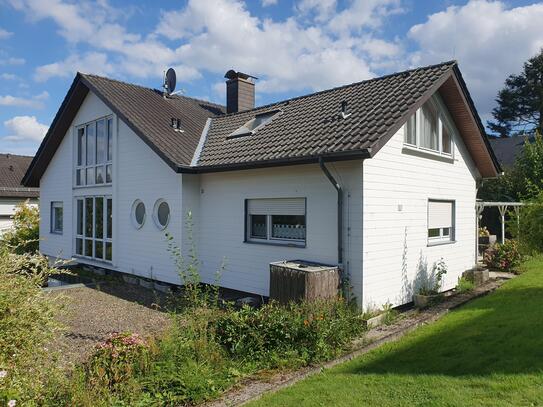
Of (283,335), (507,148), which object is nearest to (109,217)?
(283,335)

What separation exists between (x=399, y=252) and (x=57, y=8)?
855cm

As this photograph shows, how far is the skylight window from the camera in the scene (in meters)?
12.7

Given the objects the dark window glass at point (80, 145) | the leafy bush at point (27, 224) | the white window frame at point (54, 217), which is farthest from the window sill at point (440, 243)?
the leafy bush at point (27, 224)

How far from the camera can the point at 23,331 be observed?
4379 mm

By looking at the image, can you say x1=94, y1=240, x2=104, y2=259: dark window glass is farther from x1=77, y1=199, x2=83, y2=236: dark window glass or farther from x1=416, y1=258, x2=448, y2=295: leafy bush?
x1=416, y1=258, x2=448, y2=295: leafy bush

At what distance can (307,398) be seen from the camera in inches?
214

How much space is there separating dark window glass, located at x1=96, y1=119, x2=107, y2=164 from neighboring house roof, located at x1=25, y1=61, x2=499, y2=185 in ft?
4.19

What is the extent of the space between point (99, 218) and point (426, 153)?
34.8ft

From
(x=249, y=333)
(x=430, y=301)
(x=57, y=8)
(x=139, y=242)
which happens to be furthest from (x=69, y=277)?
(x=430, y=301)

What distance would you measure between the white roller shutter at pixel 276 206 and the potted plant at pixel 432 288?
3.27 m

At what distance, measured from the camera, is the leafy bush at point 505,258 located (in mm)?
15117

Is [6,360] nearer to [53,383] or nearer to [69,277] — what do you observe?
[53,383]

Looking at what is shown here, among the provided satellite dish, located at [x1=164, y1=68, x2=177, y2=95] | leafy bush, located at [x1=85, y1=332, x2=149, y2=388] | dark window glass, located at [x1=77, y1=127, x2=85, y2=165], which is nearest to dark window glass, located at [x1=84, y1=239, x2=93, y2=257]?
dark window glass, located at [x1=77, y1=127, x2=85, y2=165]

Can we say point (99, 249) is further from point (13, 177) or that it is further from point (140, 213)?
point (13, 177)
